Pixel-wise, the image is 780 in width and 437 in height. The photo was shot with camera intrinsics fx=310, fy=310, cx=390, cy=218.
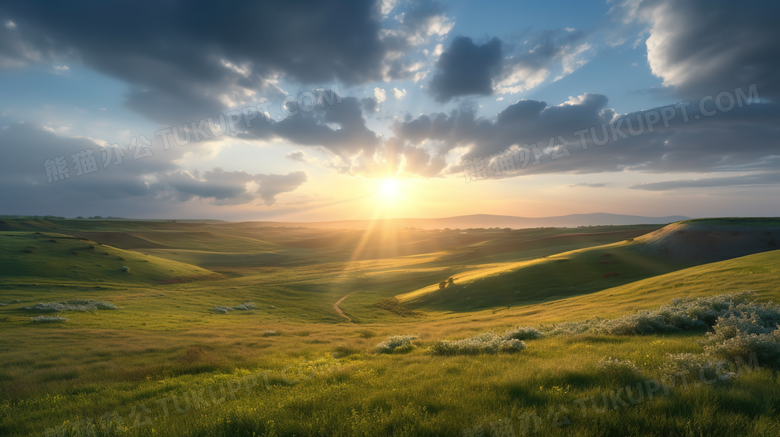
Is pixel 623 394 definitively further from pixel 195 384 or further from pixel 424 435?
pixel 195 384

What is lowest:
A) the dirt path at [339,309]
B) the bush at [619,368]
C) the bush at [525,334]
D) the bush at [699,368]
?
the dirt path at [339,309]

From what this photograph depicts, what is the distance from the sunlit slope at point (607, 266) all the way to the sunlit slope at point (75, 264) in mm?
57055

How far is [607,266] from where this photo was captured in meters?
47.8

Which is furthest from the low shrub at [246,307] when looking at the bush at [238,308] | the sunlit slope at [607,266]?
the sunlit slope at [607,266]

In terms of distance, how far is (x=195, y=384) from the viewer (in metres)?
9.87

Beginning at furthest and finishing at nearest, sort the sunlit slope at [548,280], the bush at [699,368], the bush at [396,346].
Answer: the sunlit slope at [548,280]
the bush at [396,346]
the bush at [699,368]

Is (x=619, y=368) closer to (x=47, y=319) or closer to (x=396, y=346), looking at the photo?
(x=396, y=346)

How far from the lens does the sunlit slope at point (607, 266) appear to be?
43.2 meters

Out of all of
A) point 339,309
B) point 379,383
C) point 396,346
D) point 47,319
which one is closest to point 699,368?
point 379,383

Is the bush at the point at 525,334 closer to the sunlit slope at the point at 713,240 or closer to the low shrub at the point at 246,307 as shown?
the low shrub at the point at 246,307

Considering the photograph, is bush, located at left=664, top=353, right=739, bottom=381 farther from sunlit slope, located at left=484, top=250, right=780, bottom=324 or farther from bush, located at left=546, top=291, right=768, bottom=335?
sunlit slope, located at left=484, top=250, right=780, bottom=324

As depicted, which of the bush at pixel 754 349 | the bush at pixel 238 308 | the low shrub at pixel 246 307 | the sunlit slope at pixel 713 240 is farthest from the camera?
the sunlit slope at pixel 713 240

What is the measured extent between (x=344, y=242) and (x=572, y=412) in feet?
550

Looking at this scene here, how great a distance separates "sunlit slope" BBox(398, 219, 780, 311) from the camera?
43188 millimetres
